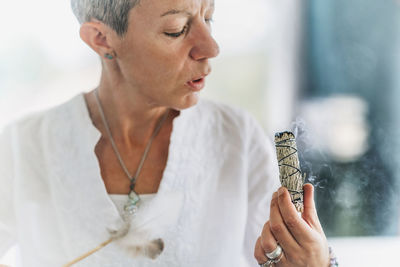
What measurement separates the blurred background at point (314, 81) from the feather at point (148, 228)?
182 millimetres

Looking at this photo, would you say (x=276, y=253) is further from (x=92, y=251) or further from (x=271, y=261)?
(x=92, y=251)

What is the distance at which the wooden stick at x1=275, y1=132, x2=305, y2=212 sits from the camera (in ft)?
1.47

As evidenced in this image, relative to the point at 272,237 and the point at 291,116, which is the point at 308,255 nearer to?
the point at 272,237

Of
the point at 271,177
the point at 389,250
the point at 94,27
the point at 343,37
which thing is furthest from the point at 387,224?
the point at 94,27

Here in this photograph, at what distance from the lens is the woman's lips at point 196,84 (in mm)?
571

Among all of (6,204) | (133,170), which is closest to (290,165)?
(133,170)

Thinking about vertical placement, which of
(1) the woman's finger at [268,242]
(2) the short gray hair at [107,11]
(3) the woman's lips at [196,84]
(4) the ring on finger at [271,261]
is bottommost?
(4) the ring on finger at [271,261]

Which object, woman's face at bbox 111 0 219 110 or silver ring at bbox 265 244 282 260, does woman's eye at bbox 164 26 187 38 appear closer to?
woman's face at bbox 111 0 219 110

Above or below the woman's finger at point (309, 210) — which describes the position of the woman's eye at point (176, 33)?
above

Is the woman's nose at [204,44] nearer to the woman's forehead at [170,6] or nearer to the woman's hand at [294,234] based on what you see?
the woman's forehead at [170,6]

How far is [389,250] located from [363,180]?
0.11 m

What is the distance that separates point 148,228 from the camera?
60cm

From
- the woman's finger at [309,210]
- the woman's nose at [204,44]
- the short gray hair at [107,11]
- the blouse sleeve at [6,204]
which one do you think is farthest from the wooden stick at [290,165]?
the blouse sleeve at [6,204]

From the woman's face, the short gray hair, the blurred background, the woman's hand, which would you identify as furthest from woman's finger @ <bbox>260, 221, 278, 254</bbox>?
the short gray hair
